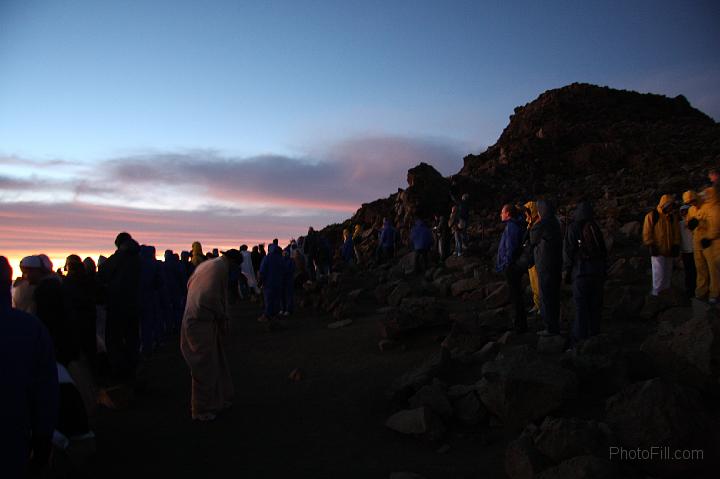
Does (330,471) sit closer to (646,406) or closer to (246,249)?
(646,406)

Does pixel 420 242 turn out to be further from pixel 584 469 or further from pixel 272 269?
pixel 584 469

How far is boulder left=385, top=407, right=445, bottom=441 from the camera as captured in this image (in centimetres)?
614

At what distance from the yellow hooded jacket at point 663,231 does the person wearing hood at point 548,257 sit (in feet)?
9.70

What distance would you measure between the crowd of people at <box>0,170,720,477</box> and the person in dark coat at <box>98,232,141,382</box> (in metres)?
0.02

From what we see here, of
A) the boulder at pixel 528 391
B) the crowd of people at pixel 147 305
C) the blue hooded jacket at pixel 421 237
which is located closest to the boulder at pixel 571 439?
the boulder at pixel 528 391

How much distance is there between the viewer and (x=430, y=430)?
6156 millimetres

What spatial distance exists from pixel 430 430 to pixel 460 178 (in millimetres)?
33301

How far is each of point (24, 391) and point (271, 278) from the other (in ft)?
37.0

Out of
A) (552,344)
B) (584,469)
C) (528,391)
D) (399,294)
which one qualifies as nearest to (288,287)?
(399,294)

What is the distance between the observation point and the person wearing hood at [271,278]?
1429 cm

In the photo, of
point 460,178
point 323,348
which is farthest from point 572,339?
point 460,178

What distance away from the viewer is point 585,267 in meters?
7.52

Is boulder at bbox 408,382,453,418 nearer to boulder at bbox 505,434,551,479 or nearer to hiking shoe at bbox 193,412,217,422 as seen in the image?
boulder at bbox 505,434,551,479

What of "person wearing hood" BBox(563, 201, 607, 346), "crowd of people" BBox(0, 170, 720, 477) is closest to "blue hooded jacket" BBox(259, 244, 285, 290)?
"crowd of people" BBox(0, 170, 720, 477)
